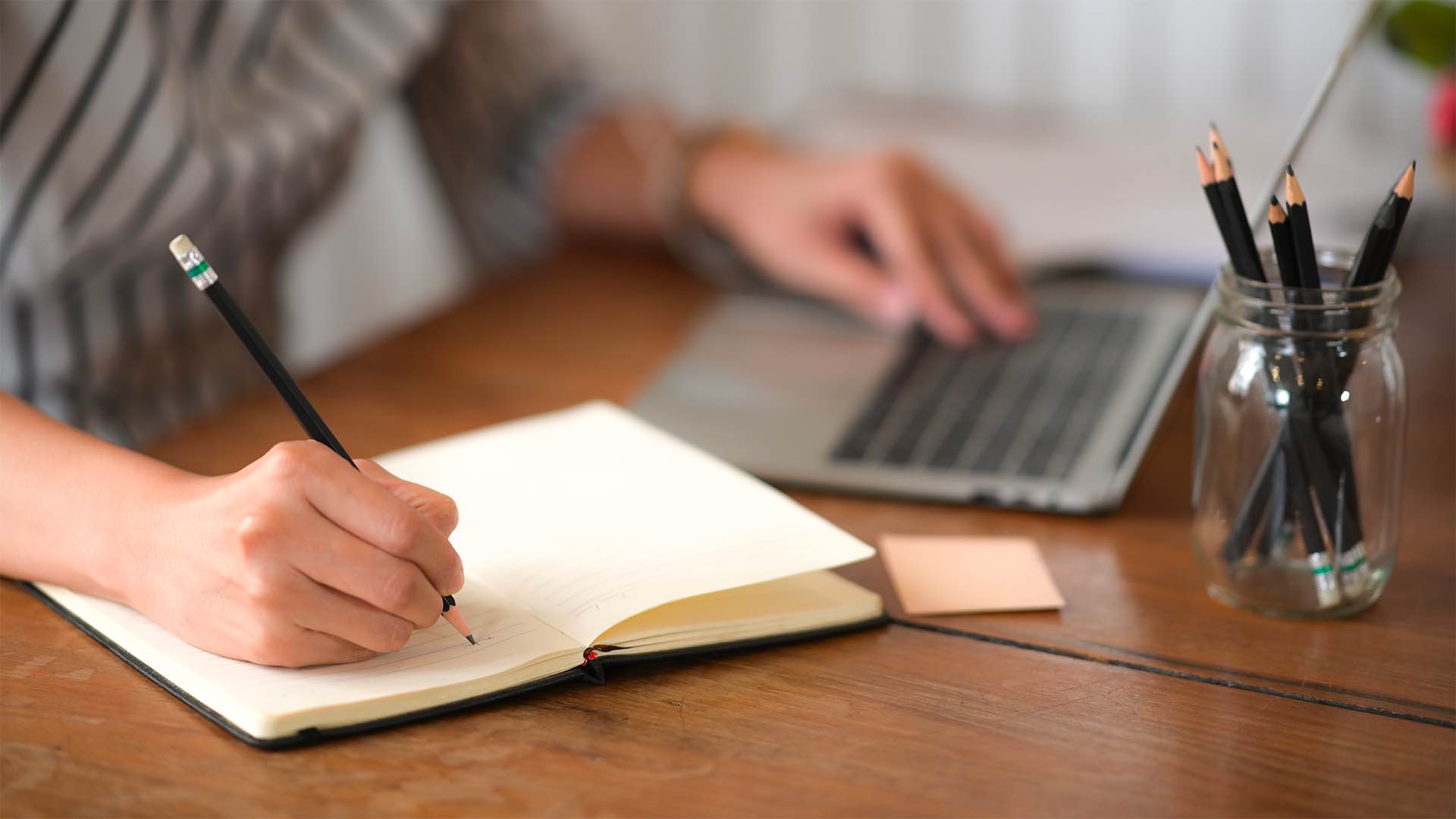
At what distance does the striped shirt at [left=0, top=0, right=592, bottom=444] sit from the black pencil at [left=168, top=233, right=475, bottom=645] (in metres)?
0.36

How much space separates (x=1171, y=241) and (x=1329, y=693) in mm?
603

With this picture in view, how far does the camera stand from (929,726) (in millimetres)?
540

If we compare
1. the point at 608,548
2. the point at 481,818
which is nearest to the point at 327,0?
the point at 608,548

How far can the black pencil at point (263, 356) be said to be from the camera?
0.53m

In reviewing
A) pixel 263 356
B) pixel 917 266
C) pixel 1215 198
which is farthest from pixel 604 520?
pixel 917 266

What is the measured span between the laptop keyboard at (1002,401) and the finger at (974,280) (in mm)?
18

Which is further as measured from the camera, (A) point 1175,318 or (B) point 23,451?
(A) point 1175,318

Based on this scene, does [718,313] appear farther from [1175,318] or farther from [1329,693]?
[1329,693]

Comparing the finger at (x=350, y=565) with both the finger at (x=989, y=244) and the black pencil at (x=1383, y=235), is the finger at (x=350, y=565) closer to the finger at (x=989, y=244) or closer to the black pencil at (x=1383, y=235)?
the black pencil at (x=1383, y=235)

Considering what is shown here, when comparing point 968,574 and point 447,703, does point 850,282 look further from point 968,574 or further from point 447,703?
point 447,703

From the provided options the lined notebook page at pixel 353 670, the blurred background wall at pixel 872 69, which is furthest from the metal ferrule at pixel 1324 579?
the blurred background wall at pixel 872 69

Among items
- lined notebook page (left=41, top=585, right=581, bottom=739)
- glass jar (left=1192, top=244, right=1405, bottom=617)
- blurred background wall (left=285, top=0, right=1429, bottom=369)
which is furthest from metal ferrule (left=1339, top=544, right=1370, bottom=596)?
blurred background wall (left=285, top=0, right=1429, bottom=369)

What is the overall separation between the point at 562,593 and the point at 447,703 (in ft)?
0.23

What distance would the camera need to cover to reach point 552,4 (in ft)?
7.04
